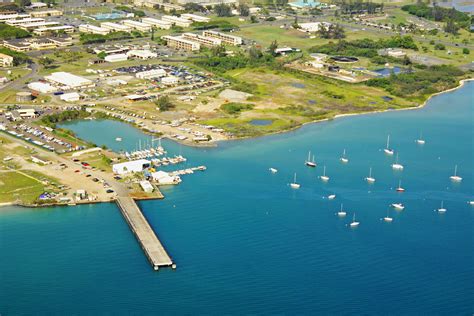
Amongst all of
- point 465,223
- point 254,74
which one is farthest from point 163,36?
point 465,223

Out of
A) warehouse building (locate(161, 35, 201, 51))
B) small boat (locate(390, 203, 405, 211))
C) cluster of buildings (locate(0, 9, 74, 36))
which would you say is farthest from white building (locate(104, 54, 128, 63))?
small boat (locate(390, 203, 405, 211))

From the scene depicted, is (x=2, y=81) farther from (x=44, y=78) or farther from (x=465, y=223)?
(x=465, y=223)

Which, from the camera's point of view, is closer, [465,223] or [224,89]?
[465,223]

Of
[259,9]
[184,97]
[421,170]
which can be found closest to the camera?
[421,170]

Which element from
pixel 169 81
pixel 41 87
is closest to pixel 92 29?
pixel 169 81

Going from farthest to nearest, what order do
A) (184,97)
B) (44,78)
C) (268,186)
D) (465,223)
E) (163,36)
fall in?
(163,36)
(44,78)
(184,97)
(268,186)
(465,223)

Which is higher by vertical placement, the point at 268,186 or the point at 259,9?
the point at 259,9

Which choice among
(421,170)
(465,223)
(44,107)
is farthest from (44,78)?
(465,223)
